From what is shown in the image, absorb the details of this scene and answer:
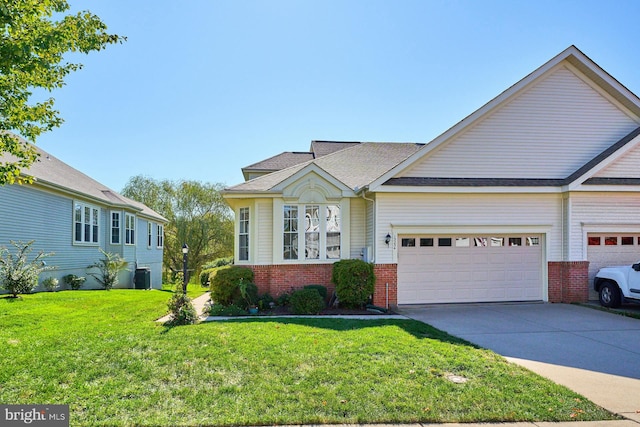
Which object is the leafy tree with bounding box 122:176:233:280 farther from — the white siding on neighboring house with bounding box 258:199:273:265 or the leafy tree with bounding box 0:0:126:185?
the leafy tree with bounding box 0:0:126:185

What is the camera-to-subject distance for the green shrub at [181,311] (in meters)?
9.16

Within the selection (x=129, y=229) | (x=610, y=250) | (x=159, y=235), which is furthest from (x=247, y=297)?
(x=159, y=235)

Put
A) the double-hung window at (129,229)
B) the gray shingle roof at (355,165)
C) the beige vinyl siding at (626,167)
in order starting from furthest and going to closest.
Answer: the double-hung window at (129,229) < the gray shingle roof at (355,165) < the beige vinyl siding at (626,167)

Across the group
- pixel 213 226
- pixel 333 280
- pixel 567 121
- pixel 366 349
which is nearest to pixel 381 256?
pixel 333 280

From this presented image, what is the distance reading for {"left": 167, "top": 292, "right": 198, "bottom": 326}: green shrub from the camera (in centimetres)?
916

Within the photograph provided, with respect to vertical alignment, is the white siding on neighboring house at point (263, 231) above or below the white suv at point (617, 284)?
above

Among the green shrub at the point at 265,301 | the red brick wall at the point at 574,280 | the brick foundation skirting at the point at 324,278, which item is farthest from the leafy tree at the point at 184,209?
the red brick wall at the point at 574,280

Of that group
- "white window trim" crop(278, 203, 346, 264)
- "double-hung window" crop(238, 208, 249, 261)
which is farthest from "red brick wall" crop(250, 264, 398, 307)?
"double-hung window" crop(238, 208, 249, 261)

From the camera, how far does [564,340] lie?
7988 millimetres

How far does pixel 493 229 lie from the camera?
12656 millimetres

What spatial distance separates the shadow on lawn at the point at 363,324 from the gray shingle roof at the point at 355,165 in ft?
14.5

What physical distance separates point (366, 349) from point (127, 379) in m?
3.64

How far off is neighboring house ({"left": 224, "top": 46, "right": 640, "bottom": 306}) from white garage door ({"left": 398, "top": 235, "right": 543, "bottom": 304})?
0.03m

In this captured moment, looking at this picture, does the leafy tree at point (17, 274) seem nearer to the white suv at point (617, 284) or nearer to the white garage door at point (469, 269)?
the white garage door at point (469, 269)
